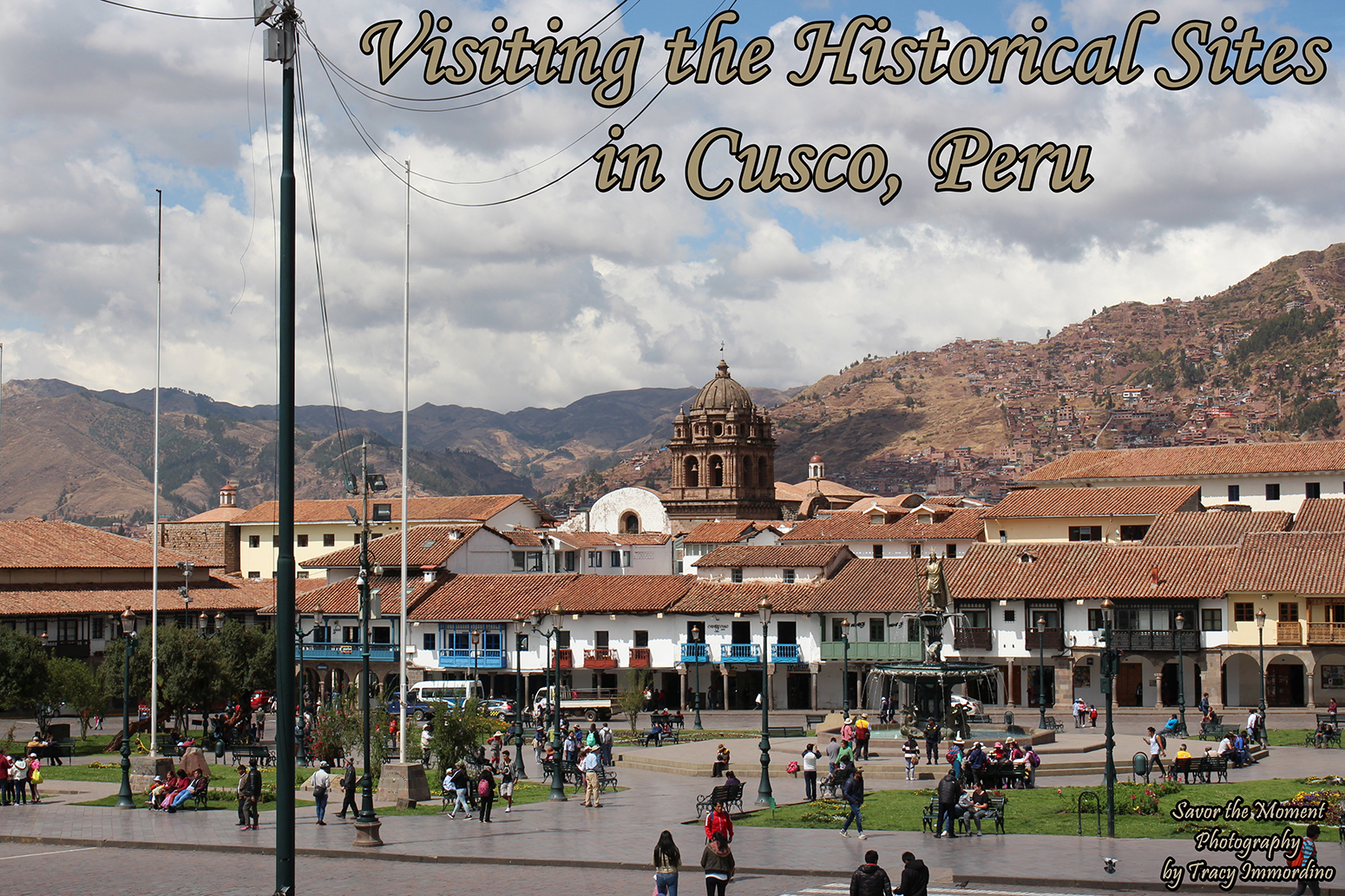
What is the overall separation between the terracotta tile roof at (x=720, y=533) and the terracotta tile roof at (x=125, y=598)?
83.4 ft

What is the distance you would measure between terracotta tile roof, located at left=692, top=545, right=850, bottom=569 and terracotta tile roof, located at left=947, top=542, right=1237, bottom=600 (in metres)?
6.51

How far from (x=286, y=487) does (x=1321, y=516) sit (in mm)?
58605

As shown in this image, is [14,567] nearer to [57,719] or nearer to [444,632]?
[57,719]

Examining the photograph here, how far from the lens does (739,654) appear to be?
6056 centimetres

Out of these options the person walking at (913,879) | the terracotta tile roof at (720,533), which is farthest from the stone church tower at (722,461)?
the person walking at (913,879)

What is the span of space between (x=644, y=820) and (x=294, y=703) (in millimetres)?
15807

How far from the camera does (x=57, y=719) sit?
5612cm

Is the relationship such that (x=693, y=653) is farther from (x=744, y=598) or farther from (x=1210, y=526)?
(x=1210, y=526)

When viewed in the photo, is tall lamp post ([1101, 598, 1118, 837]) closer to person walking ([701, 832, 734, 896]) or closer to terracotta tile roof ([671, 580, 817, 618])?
person walking ([701, 832, 734, 896])

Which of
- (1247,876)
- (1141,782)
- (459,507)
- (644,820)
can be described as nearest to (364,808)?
(644,820)

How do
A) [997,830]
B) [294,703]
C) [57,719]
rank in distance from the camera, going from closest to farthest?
[294,703], [997,830], [57,719]

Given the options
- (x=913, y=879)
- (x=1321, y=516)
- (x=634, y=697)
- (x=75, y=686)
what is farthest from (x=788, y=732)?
(x=1321, y=516)

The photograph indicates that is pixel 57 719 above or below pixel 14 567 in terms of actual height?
below

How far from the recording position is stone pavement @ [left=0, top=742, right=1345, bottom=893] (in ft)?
65.4
